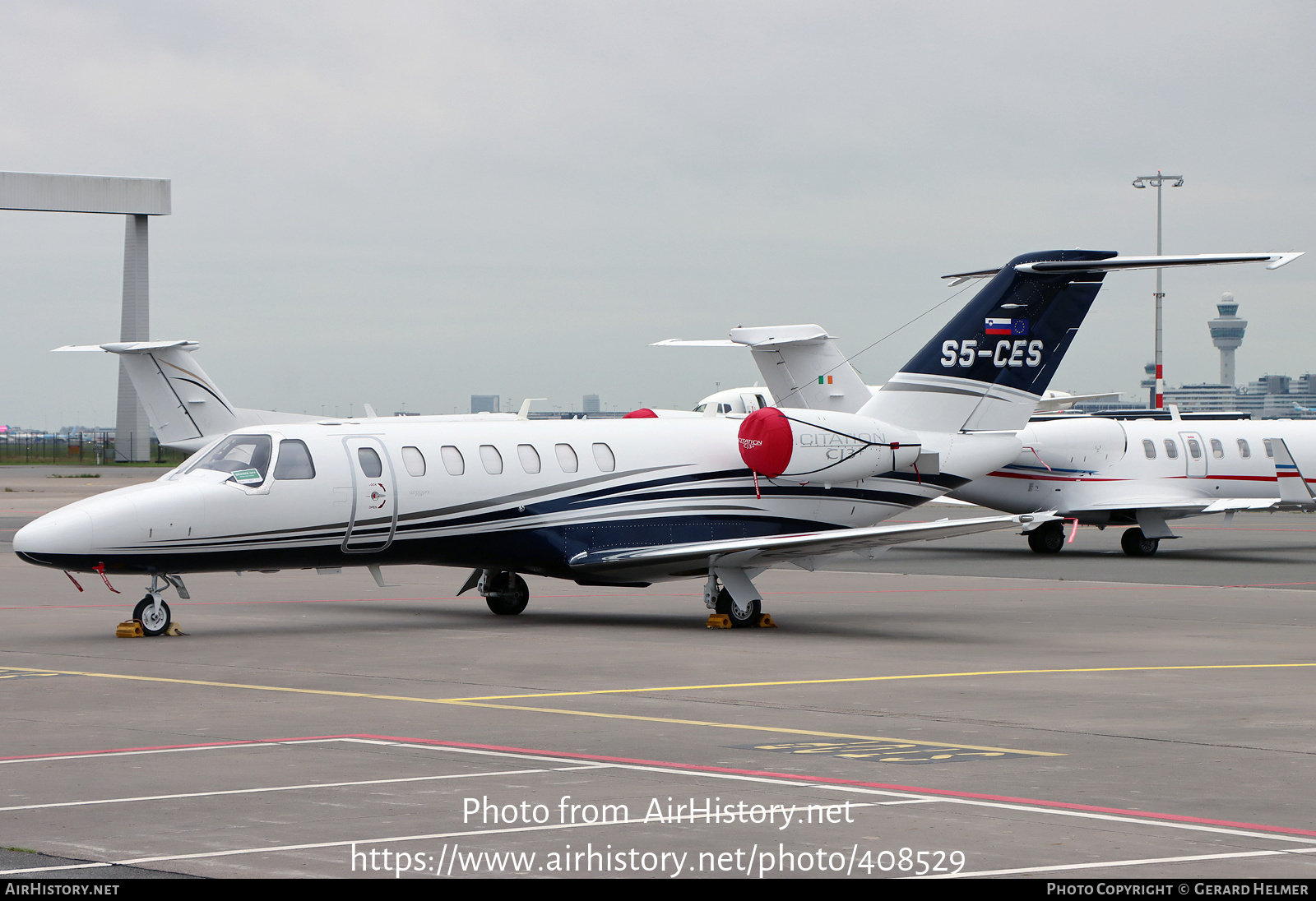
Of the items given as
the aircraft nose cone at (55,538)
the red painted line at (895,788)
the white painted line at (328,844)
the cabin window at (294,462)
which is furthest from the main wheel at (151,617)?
the white painted line at (328,844)

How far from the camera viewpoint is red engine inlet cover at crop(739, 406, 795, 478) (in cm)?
2252

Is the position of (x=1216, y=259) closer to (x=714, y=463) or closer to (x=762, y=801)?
(x=714, y=463)

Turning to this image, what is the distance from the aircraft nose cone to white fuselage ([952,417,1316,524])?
829 inches

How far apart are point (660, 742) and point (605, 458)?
1066cm

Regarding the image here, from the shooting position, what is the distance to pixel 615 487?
73.4 ft

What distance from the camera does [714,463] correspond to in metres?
22.9

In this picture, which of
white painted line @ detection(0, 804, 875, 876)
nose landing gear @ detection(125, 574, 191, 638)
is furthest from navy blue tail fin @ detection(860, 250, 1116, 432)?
white painted line @ detection(0, 804, 875, 876)

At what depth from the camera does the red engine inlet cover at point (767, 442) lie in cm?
2252

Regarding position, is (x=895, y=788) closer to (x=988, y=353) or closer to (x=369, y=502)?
(x=369, y=502)

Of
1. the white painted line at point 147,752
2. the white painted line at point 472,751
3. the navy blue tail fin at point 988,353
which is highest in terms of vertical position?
the navy blue tail fin at point 988,353

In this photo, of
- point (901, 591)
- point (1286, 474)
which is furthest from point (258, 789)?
point (1286, 474)

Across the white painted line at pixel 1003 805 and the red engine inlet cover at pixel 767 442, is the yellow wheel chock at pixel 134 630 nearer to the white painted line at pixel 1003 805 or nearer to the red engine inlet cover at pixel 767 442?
the red engine inlet cover at pixel 767 442

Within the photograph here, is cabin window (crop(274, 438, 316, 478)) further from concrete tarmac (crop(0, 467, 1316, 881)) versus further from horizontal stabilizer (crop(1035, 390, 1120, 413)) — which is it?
horizontal stabilizer (crop(1035, 390, 1120, 413))

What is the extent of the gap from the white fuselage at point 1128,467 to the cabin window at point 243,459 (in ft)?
61.5
